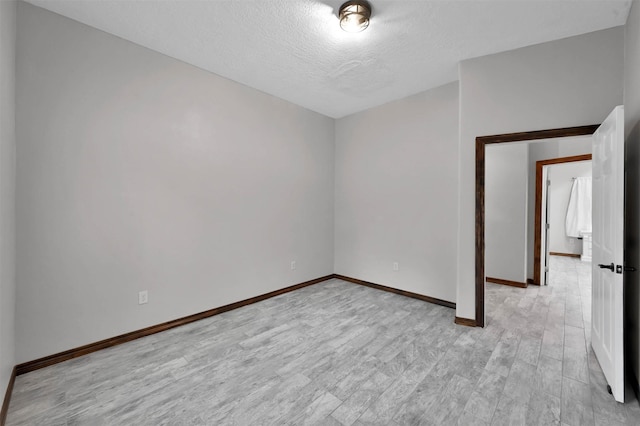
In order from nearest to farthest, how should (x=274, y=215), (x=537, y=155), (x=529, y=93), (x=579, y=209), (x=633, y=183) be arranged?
(x=633, y=183) → (x=529, y=93) → (x=274, y=215) → (x=537, y=155) → (x=579, y=209)

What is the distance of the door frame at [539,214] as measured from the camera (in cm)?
444

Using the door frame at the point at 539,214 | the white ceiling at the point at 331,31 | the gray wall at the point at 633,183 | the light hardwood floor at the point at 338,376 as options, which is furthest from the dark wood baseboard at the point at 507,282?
the white ceiling at the point at 331,31

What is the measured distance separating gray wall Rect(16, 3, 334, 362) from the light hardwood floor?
0.43 meters

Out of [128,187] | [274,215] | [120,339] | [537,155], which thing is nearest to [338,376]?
[120,339]

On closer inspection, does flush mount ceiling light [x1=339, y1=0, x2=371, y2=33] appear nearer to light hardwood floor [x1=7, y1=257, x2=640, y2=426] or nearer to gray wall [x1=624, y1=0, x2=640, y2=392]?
gray wall [x1=624, y1=0, x2=640, y2=392]

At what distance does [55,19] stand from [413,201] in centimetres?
413

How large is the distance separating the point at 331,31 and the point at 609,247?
2737mm

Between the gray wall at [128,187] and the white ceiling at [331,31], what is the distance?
32 centimetres

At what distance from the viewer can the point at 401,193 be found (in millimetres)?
4004

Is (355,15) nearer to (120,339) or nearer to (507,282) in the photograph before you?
(120,339)

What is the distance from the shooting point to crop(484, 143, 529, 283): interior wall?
4.38 m

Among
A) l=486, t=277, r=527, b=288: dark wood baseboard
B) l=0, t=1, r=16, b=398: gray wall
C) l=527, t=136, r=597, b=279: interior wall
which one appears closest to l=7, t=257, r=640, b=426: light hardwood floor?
l=0, t=1, r=16, b=398: gray wall

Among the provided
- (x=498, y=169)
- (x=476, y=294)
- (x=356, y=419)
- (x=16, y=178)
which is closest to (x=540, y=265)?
(x=498, y=169)

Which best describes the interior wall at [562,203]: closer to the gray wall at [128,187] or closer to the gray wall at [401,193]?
the gray wall at [401,193]
